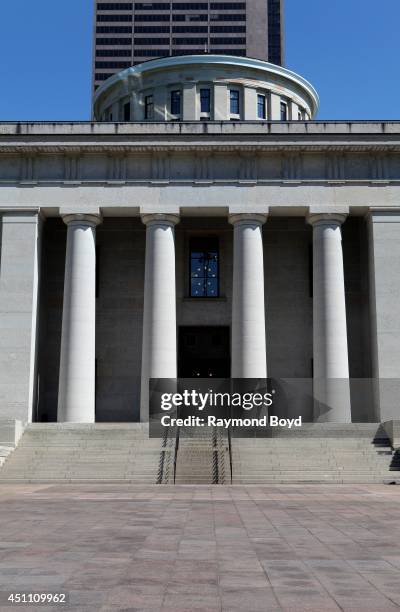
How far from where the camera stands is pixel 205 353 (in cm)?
4244

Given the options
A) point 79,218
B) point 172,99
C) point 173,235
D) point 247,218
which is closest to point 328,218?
point 247,218

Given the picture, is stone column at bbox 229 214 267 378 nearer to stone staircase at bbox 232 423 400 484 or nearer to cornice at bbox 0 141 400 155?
cornice at bbox 0 141 400 155

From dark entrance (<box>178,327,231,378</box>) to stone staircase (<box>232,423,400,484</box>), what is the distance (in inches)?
377

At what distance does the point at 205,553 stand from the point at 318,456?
1935cm

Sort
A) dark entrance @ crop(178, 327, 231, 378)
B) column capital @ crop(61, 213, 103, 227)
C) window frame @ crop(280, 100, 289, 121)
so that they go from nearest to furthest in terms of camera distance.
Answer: column capital @ crop(61, 213, 103, 227), dark entrance @ crop(178, 327, 231, 378), window frame @ crop(280, 100, 289, 121)

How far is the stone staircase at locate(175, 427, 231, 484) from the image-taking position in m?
27.2

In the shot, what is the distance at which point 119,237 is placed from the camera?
42781 millimetres

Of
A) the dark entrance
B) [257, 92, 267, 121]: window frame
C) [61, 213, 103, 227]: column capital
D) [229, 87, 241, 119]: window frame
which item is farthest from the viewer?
[257, 92, 267, 121]: window frame

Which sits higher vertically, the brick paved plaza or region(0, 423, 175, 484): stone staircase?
region(0, 423, 175, 484): stone staircase

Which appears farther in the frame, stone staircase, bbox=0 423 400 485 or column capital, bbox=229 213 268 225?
column capital, bbox=229 213 268 225

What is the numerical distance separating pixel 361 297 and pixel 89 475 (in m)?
20.1

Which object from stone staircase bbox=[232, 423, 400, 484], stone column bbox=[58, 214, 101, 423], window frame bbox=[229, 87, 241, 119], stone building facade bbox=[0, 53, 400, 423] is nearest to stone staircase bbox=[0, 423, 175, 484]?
stone column bbox=[58, 214, 101, 423]

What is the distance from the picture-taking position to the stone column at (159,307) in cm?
3575

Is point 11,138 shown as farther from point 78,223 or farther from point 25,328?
point 25,328
